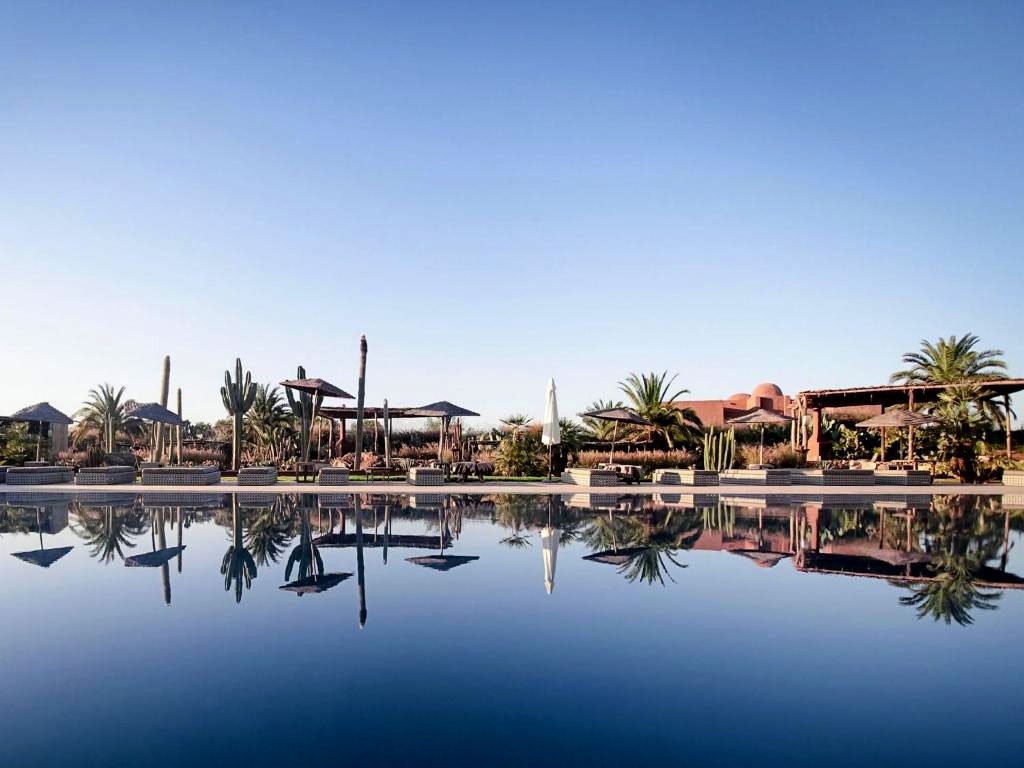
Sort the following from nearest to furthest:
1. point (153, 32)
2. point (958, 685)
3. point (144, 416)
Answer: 1. point (958, 685)
2. point (153, 32)
3. point (144, 416)

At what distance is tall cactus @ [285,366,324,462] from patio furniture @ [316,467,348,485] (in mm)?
3570

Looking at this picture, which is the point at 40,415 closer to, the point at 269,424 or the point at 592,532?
the point at 269,424

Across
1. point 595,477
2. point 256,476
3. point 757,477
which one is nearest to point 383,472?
point 256,476

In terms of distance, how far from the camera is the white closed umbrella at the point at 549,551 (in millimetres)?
7473

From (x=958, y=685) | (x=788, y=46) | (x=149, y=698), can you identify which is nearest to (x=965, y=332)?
(x=788, y=46)

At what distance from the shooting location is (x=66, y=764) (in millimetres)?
3279

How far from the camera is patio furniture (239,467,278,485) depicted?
1750 cm

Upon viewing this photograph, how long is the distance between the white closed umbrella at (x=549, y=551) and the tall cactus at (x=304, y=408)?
1177 cm

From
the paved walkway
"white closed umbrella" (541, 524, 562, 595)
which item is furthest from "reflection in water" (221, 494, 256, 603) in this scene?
the paved walkway

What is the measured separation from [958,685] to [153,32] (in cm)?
1768

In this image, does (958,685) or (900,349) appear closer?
(958,685)

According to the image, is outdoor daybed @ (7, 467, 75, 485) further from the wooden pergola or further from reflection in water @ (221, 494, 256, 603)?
the wooden pergola

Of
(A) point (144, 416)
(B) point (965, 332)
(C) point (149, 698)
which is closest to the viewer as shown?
(C) point (149, 698)

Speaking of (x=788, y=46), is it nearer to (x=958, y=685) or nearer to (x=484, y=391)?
(x=958, y=685)
